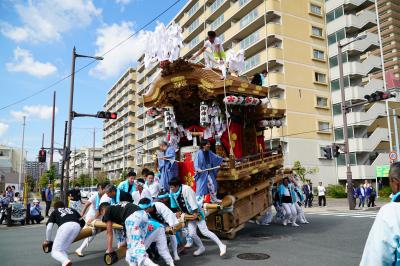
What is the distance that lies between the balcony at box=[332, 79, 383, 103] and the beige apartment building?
924mm

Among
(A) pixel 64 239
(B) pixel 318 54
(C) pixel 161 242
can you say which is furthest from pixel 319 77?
(A) pixel 64 239

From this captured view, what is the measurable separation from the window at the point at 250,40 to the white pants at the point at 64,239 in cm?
3019

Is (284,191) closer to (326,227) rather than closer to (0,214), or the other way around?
(326,227)

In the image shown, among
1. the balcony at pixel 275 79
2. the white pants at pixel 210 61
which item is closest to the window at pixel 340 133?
the balcony at pixel 275 79

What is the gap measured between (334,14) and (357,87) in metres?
8.01

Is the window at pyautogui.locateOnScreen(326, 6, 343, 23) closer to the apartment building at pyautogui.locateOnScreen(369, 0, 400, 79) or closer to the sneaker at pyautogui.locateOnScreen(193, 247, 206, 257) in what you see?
the apartment building at pyautogui.locateOnScreen(369, 0, 400, 79)

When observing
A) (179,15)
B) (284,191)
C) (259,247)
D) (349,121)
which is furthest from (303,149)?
(179,15)

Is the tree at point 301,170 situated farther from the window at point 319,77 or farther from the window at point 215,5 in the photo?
the window at point 215,5

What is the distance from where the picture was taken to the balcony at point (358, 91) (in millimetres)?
32000

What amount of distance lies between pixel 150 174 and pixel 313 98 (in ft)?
90.1

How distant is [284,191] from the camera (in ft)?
39.2

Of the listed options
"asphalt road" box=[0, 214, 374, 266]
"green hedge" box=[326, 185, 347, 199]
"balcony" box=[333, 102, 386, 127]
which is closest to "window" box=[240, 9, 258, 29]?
"balcony" box=[333, 102, 386, 127]

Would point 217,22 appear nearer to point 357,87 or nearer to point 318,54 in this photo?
point 318,54

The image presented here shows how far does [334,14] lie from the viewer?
34125 mm
